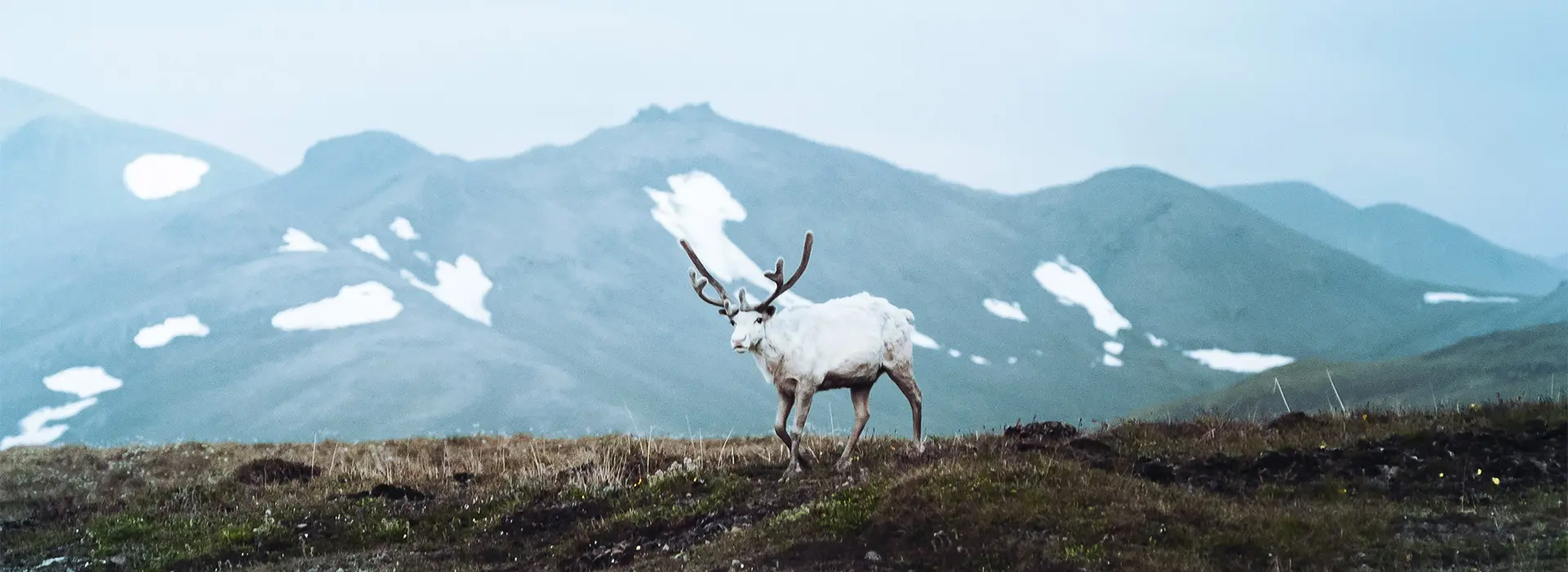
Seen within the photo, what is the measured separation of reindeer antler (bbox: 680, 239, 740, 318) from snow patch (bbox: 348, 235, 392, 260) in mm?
99961

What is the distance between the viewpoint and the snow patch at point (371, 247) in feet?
362

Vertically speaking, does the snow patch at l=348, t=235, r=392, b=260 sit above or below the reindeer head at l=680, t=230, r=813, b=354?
above

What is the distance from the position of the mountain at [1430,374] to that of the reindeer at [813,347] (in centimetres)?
4186

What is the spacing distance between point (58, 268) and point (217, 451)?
324 feet

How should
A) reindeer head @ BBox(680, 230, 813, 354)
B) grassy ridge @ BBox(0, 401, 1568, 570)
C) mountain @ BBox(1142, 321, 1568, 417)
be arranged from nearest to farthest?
grassy ridge @ BBox(0, 401, 1568, 570), reindeer head @ BBox(680, 230, 813, 354), mountain @ BBox(1142, 321, 1568, 417)

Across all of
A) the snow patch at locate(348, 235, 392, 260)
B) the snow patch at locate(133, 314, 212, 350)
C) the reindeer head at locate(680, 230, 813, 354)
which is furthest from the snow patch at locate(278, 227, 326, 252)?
the reindeer head at locate(680, 230, 813, 354)

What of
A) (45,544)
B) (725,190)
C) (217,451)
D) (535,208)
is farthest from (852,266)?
(45,544)

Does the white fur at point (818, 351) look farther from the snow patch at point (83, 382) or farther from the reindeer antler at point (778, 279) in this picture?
the snow patch at point (83, 382)

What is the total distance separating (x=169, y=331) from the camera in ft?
342

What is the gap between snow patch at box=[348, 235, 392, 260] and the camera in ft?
362

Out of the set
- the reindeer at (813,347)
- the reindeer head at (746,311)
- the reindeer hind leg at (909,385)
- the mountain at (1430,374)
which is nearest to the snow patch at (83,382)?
the mountain at (1430,374)

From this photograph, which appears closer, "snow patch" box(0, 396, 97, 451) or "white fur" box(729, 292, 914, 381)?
"white fur" box(729, 292, 914, 381)

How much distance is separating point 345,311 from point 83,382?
20.5 meters

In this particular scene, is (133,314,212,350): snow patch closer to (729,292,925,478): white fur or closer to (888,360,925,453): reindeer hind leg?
(729,292,925,478): white fur
